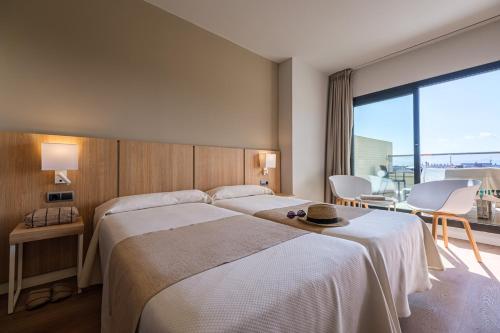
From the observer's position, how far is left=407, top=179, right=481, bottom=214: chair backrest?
2234 mm

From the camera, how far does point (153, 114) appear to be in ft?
7.82

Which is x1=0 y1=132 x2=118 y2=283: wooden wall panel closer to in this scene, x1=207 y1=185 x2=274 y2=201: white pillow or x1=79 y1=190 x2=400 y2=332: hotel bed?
x1=79 y1=190 x2=400 y2=332: hotel bed

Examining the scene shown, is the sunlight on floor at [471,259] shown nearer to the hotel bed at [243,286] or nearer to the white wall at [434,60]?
the hotel bed at [243,286]

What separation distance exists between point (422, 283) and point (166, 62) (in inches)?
125

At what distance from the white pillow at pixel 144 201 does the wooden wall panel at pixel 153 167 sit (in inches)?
9.2

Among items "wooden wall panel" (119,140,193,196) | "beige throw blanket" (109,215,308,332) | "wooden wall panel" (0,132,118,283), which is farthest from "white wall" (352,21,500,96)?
"wooden wall panel" (0,132,118,283)

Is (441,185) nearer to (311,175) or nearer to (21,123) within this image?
(311,175)

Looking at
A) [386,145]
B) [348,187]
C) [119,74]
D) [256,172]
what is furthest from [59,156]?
[386,145]

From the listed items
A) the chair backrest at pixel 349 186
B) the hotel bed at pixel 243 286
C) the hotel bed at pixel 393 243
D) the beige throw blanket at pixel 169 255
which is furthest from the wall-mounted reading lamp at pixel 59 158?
the chair backrest at pixel 349 186

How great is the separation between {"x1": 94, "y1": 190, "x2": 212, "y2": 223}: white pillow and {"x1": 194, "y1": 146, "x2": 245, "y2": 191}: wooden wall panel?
1.25 ft

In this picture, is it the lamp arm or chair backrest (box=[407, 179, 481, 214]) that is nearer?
the lamp arm

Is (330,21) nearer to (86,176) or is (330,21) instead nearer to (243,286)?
(243,286)

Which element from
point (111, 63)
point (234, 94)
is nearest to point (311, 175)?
point (234, 94)

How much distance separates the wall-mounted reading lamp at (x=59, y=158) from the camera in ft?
5.31
